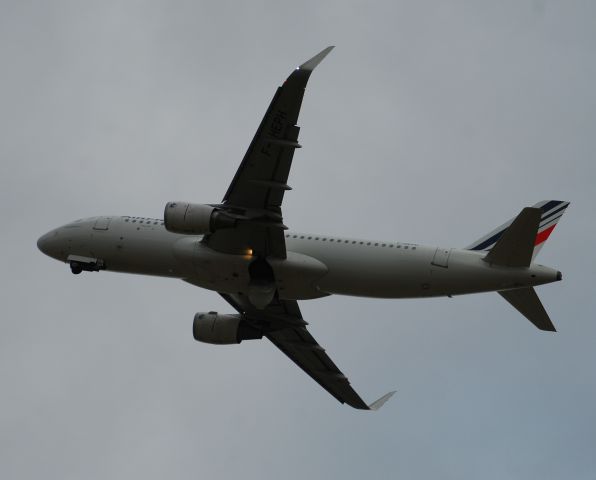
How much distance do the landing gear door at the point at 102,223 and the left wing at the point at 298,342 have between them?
609cm

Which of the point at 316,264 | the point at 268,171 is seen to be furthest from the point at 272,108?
the point at 316,264

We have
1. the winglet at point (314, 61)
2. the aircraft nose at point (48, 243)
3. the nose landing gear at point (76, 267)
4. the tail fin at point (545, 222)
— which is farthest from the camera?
the aircraft nose at point (48, 243)

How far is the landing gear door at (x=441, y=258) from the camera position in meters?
39.4

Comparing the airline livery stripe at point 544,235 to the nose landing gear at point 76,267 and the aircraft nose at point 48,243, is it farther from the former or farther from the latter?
the aircraft nose at point 48,243

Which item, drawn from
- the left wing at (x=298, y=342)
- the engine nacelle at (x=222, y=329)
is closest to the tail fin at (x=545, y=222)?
the left wing at (x=298, y=342)

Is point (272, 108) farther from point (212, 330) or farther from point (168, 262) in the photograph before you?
point (212, 330)

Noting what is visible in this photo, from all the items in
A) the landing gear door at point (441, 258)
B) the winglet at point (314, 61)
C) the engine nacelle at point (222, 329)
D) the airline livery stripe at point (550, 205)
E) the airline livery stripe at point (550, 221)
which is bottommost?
the engine nacelle at point (222, 329)

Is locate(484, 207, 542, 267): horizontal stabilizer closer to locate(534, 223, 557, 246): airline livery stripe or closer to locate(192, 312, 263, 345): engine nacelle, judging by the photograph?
locate(534, 223, 557, 246): airline livery stripe

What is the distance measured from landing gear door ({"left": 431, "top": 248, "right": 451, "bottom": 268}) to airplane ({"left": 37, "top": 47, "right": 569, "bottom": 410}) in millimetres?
38

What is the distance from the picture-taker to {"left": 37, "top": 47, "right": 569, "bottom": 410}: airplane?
37.1 meters

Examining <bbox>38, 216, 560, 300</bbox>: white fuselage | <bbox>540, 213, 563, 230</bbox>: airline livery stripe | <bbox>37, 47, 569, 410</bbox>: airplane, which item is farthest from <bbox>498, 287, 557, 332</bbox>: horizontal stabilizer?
<bbox>540, 213, 563, 230</bbox>: airline livery stripe

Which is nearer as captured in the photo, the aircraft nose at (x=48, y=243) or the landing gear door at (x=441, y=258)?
the landing gear door at (x=441, y=258)

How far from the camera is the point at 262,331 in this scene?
47438mm

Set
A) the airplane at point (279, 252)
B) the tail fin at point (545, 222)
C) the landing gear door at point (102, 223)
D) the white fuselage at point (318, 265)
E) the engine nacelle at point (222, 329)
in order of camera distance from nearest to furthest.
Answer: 1. the airplane at point (279, 252)
2. the white fuselage at point (318, 265)
3. the tail fin at point (545, 222)
4. the landing gear door at point (102, 223)
5. the engine nacelle at point (222, 329)
